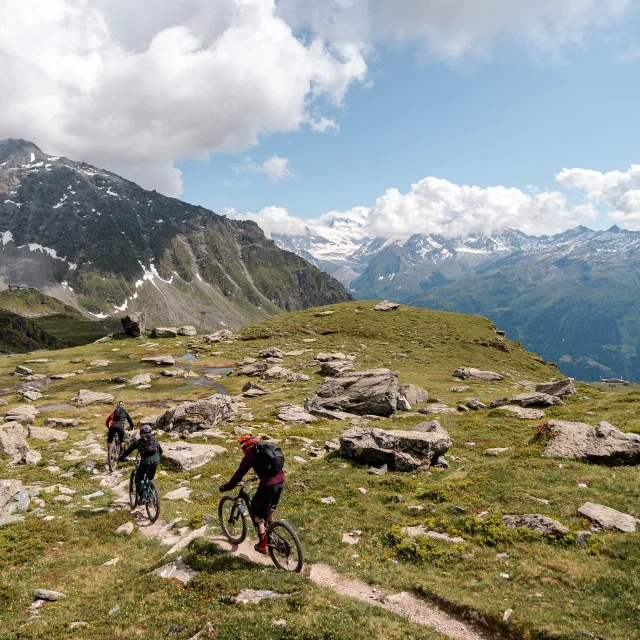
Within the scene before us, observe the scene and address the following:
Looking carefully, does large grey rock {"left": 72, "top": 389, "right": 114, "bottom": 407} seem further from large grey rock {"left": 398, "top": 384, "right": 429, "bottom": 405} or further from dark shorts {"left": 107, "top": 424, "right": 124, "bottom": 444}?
large grey rock {"left": 398, "top": 384, "right": 429, "bottom": 405}

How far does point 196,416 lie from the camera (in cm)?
3634

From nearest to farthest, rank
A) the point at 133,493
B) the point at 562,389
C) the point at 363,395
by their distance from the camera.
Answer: the point at 133,493 → the point at 363,395 → the point at 562,389

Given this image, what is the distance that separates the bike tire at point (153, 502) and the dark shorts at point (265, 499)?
6798 millimetres

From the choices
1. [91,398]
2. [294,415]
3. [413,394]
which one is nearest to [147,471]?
[294,415]

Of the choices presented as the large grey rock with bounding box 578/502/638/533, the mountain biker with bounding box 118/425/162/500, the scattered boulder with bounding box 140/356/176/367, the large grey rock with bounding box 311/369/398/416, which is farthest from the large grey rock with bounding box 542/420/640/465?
the scattered boulder with bounding box 140/356/176/367

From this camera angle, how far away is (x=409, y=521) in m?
17.2

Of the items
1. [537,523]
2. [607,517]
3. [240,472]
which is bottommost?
[537,523]

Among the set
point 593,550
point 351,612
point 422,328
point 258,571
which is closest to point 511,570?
point 593,550

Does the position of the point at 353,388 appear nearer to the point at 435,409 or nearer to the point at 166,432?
the point at 435,409

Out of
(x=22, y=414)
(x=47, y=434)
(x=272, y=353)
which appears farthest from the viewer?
(x=272, y=353)

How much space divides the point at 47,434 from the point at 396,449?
30.0 metres

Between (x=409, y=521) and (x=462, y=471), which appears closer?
(x=409, y=521)

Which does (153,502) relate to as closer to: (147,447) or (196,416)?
(147,447)

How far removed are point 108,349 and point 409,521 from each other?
8361cm
